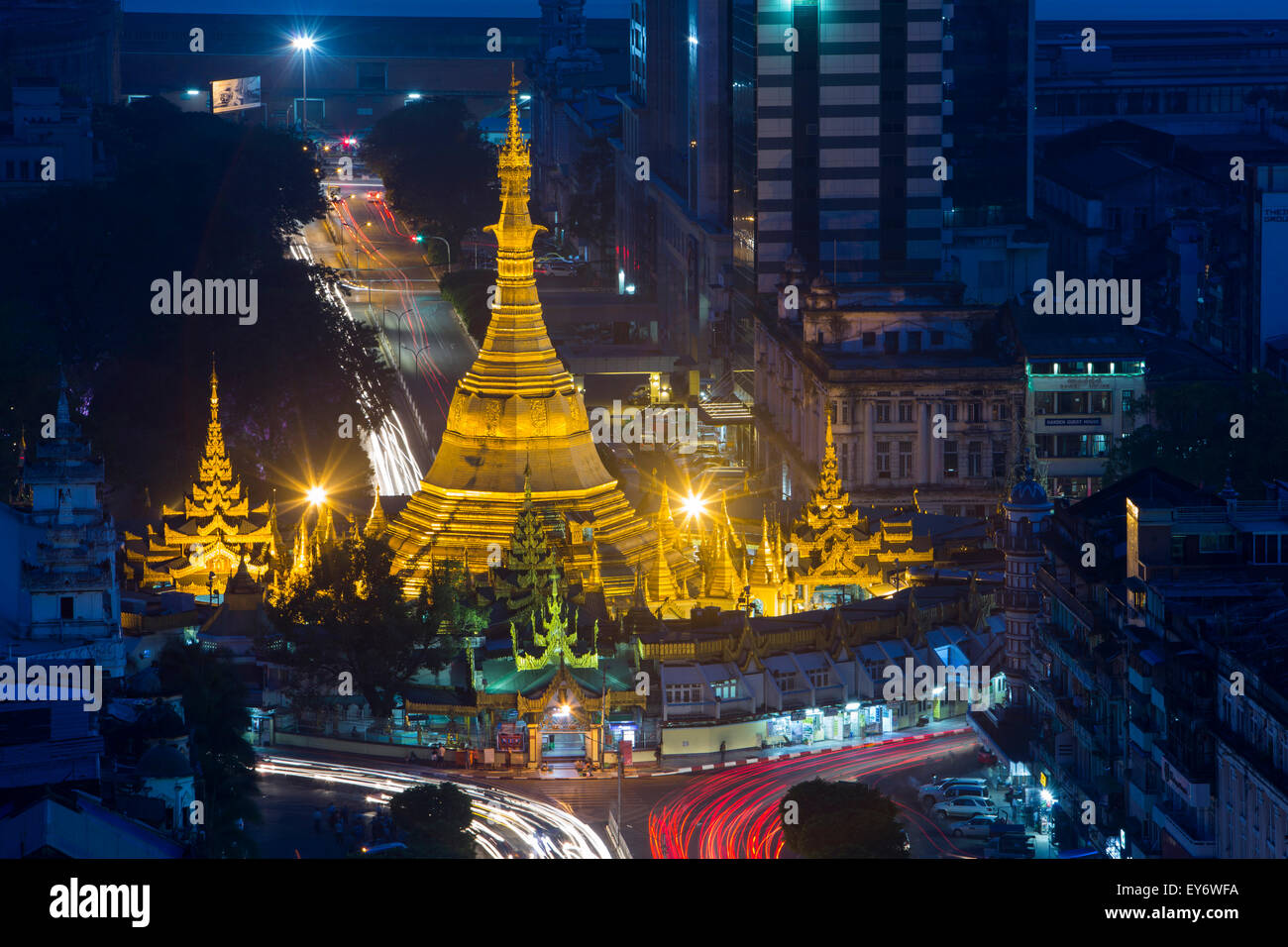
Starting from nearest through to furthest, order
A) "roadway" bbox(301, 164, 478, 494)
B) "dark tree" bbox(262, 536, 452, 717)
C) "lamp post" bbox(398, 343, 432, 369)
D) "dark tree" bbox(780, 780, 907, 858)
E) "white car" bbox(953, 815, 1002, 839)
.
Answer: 1. "dark tree" bbox(780, 780, 907, 858)
2. "white car" bbox(953, 815, 1002, 839)
3. "dark tree" bbox(262, 536, 452, 717)
4. "roadway" bbox(301, 164, 478, 494)
5. "lamp post" bbox(398, 343, 432, 369)

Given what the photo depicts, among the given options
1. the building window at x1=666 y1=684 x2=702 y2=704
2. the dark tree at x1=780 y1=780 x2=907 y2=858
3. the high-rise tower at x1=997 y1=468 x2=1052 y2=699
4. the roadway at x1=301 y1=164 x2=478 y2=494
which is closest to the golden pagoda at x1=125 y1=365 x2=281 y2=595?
the building window at x1=666 y1=684 x2=702 y2=704

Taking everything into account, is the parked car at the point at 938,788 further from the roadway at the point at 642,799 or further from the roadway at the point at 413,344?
the roadway at the point at 413,344

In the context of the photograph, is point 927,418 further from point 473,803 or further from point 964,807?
point 473,803

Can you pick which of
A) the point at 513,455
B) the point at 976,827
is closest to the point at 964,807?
the point at 976,827

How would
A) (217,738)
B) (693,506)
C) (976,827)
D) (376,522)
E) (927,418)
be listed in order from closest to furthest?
(976,827) < (217,738) < (376,522) < (693,506) < (927,418)

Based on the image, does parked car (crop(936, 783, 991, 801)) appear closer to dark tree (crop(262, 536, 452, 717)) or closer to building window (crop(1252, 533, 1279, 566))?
building window (crop(1252, 533, 1279, 566))
